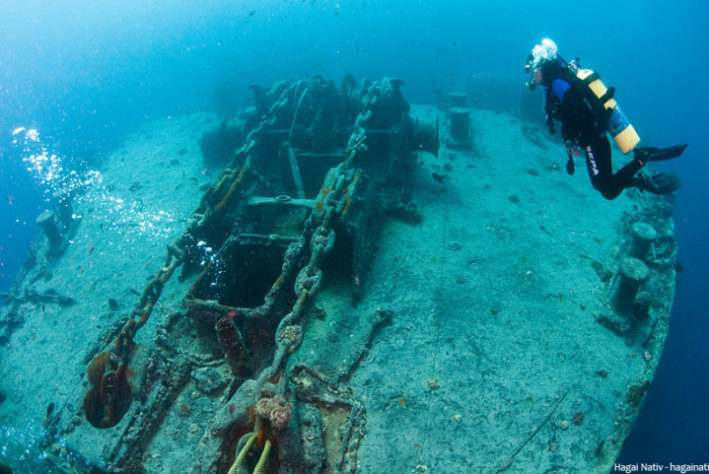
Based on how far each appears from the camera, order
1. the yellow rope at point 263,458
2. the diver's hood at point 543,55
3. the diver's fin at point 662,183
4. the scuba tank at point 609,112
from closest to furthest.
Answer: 1. the yellow rope at point 263,458
2. the scuba tank at point 609,112
3. the diver's fin at point 662,183
4. the diver's hood at point 543,55

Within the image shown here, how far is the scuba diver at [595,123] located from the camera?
9.95 feet

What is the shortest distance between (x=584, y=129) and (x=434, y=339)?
270 centimetres

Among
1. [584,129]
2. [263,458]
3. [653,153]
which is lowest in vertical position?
[263,458]

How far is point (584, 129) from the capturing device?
10.4 feet

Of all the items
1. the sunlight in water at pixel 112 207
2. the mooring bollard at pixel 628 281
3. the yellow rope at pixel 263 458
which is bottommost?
the sunlight in water at pixel 112 207

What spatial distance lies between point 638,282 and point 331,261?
3867 mm

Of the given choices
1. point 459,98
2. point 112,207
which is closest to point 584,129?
point 459,98

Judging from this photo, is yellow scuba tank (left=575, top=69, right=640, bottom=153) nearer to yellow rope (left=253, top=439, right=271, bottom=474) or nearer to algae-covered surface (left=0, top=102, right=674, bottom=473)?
algae-covered surface (left=0, top=102, right=674, bottom=473)

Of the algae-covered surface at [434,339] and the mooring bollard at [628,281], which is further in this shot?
the mooring bollard at [628,281]

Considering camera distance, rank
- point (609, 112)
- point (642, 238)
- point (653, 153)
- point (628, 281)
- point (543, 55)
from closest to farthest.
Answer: point (609, 112)
point (653, 153)
point (543, 55)
point (628, 281)
point (642, 238)

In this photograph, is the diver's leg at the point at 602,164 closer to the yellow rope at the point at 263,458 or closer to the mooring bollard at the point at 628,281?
the mooring bollard at the point at 628,281

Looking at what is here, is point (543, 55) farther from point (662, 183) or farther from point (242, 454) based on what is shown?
point (242, 454)

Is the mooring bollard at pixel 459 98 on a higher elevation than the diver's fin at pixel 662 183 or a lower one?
lower

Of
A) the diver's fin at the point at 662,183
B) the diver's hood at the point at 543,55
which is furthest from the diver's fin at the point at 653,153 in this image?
the diver's hood at the point at 543,55
